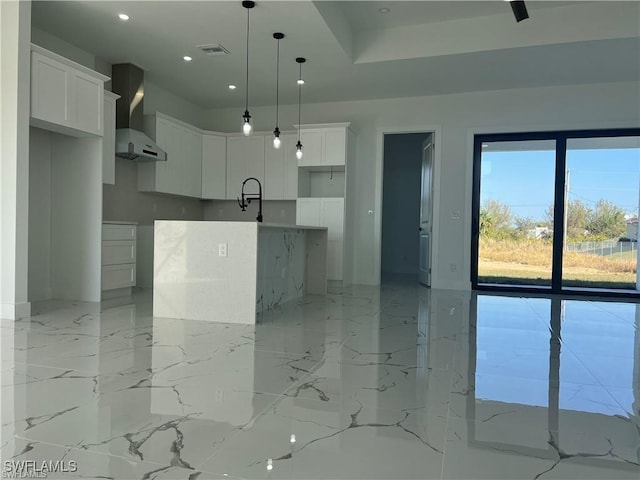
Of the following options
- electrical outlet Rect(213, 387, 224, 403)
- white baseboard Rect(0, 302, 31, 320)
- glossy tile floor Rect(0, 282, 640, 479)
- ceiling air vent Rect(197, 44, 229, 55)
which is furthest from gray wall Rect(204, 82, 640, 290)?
electrical outlet Rect(213, 387, 224, 403)

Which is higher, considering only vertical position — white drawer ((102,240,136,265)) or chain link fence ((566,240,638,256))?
chain link fence ((566,240,638,256))

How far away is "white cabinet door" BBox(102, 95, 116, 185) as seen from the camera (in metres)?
5.14

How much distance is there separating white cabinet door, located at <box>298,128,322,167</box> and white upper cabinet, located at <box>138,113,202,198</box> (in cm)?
176

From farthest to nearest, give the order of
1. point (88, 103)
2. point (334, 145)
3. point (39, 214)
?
1. point (334, 145)
2. point (39, 214)
3. point (88, 103)

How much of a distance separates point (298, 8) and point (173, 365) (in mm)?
3410

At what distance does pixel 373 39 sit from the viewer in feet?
17.1

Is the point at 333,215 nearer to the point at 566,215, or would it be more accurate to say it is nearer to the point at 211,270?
the point at 211,270

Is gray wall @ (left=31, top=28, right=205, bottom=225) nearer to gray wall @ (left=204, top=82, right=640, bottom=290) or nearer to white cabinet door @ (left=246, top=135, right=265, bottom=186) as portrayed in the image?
white cabinet door @ (left=246, top=135, right=265, bottom=186)

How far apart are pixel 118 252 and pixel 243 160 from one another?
281 cm

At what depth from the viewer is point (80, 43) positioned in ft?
16.3

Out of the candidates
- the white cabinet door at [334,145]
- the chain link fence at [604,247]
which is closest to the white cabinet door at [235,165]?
the white cabinet door at [334,145]

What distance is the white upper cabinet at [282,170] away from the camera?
6.85 meters

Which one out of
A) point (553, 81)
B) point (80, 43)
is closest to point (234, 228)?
point (80, 43)

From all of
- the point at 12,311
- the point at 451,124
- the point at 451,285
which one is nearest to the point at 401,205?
the point at 451,124
